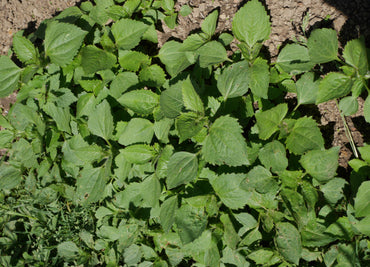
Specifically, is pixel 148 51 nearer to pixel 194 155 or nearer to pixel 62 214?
pixel 194 155

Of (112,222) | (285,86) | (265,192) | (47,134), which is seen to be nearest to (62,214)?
(112,222)

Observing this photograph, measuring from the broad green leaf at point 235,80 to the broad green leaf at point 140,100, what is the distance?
476 mm

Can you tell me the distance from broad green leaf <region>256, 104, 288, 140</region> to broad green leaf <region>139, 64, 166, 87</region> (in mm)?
806

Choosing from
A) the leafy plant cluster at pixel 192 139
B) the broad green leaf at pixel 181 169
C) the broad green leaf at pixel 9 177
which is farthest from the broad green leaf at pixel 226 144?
the broad green leaf at pixel 9 177

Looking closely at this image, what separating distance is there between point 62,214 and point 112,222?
1.99 ft

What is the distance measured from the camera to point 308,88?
6.82 feet

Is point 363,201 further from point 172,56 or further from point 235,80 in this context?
point 172,56

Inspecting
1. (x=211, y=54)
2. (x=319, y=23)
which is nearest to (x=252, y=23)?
(x=211, y=54)

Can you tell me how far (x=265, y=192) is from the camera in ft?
6.56

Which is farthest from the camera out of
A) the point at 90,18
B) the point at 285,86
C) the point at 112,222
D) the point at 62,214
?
the point at 62,214

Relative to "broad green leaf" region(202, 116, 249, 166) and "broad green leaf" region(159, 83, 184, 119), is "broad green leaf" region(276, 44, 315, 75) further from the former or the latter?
"broad green leaf" region(159, 83, 184, 119)

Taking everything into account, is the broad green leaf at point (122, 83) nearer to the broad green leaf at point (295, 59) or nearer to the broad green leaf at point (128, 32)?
the broad green leaf at point (128, 32)

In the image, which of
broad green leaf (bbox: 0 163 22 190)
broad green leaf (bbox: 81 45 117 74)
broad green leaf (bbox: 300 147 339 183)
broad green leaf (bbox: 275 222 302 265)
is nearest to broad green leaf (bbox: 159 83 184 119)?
broad green leaf (bbox: 81 45 117 74)

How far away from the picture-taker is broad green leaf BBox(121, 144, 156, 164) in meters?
2.20
